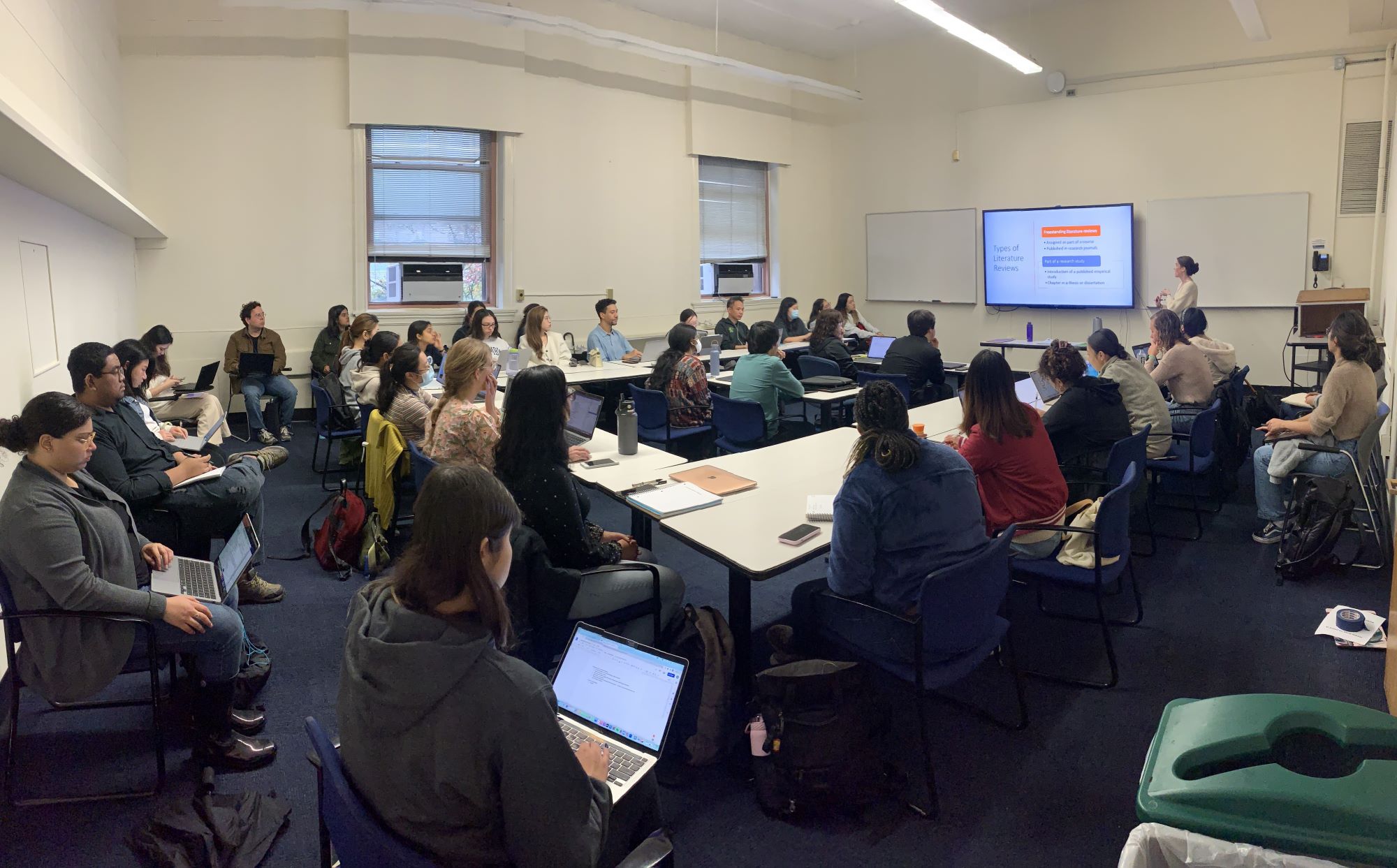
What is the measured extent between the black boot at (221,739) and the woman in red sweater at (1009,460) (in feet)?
8.40

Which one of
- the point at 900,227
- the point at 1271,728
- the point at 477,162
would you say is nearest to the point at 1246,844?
the point at 1271,728

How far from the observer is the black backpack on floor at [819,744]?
7.68ft

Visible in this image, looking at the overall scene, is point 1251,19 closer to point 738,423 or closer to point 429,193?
point 738,423

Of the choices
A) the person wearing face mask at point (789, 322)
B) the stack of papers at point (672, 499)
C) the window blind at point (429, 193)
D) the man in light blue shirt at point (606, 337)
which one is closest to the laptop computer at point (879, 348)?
the person wearing face mask at point (789, 322)

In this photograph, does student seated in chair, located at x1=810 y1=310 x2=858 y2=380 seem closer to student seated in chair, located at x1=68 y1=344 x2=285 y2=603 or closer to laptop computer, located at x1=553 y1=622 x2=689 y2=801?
student seated in chair, located at x1=68 y1=344 x2=285 y2=603

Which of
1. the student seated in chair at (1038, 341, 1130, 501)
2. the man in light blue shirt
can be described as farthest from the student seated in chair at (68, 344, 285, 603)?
the man in light blue shirt

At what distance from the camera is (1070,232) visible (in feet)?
30.3

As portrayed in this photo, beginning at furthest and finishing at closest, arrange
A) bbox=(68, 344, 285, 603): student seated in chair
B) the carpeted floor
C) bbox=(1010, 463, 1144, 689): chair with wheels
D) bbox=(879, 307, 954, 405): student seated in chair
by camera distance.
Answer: bbox=(879, 307, 954, 405): student seated in chair → bbox=(68, 344, 285, 603): student seated in chair → bbox=(1010, 463, 1144, 689): chair with wheels → the carpeted floor

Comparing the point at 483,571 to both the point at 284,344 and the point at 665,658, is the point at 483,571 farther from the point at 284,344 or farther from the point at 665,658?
the point at 284,344

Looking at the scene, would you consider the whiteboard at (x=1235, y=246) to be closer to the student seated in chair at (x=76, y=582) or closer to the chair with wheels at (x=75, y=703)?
the student seated in chair at (x=76, y=582)

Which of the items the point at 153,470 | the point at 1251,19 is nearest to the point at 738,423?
the point at 153,470

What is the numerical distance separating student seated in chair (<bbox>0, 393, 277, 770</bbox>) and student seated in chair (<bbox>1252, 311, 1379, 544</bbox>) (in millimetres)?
4746

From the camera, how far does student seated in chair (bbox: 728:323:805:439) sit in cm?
545

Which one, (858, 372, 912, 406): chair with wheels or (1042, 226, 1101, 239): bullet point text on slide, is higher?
(1042, 226, 1101, 239): bullet point text on slide
